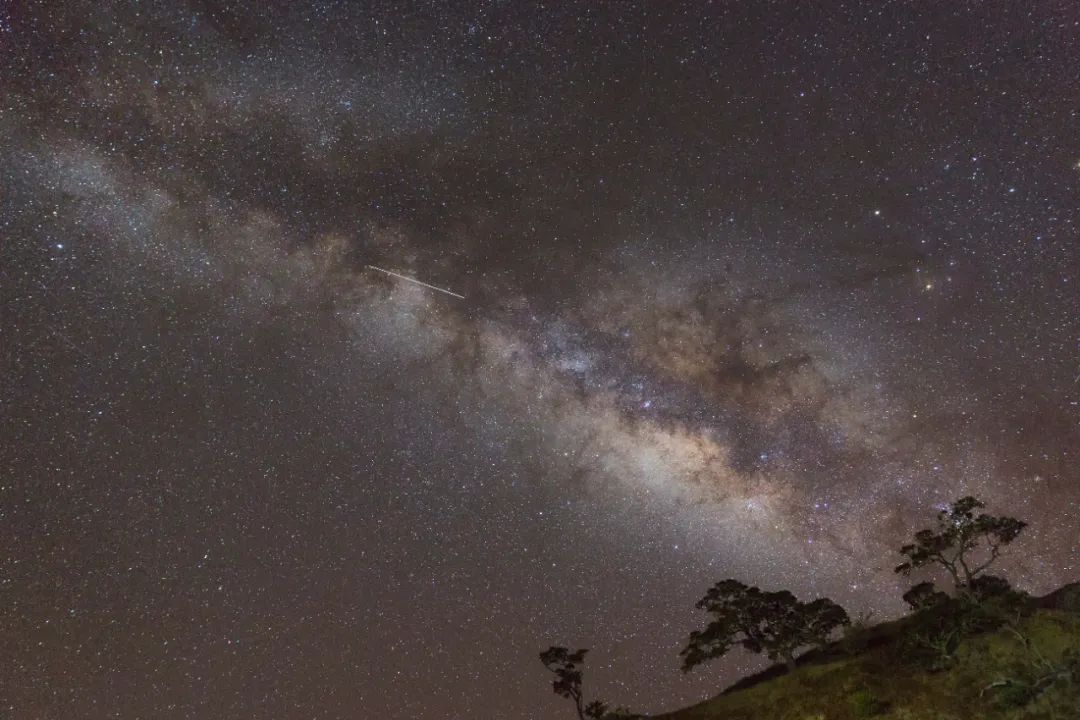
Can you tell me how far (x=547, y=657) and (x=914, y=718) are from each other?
1172 inches

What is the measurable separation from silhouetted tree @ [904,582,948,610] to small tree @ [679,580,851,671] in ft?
14.9

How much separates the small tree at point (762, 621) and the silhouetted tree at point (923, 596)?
4.54 meters

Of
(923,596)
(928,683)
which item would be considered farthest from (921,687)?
(923,596)

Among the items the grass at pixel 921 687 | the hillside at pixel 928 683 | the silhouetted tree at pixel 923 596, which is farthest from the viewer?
the silhouetted tree at pixel 923 596

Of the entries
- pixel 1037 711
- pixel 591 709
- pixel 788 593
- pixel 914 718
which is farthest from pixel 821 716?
pixel 591 709

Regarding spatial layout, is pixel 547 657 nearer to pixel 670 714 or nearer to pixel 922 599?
pixel 670 714

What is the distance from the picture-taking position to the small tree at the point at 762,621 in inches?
1997

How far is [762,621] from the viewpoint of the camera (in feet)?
174

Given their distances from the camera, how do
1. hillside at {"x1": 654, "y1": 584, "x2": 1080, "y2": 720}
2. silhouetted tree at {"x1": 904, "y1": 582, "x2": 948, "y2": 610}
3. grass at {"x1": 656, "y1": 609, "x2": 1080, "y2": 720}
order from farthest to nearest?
1. silhouetted tree at {"x1": 904, "y1": 582, "x2": 948, "y2": 610}
2. hillside at {"x1": 654, "y1": 584, "x2": 1080, "y2": 720}
3. grass at {"x1": 656, "y1": 609, "x2": 1080, "y2": 720}

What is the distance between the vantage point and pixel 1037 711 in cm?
3136

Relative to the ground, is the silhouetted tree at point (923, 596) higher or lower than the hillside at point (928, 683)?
higher

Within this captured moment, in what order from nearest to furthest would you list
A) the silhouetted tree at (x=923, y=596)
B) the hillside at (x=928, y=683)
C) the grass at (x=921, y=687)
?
the grass at (x=921, y=687) → the hillside at (x=928, y=683) → the silhouetted tree at (x=923, y=596)

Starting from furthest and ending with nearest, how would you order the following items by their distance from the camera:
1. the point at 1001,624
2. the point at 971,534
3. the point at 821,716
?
1. the point at 971,534
2. the point at 1001,624
3. the point at 821,716

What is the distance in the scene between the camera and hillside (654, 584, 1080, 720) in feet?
108
